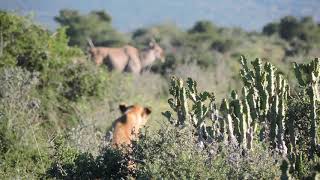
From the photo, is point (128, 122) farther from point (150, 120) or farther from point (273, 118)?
point (273, 118)

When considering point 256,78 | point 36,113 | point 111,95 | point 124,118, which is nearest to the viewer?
point 256,78

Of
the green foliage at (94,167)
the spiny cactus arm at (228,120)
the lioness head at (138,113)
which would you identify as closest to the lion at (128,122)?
the lioness head at (138,113)

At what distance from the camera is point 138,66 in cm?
2759

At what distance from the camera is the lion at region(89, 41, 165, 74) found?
2625cm

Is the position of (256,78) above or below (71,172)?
above

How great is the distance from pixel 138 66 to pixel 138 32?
22.7 meters

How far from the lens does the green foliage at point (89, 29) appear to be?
131 ft

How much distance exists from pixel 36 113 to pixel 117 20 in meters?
33.1

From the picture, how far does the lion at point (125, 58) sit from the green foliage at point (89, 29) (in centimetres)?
1025

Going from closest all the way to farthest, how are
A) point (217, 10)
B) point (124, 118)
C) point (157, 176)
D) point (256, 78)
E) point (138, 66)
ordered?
point (157, 176) → point (256, 78) → point (124, 118) → point (138, 66) → point (217, 10)

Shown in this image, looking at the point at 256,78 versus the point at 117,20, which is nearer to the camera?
the point at 256,78

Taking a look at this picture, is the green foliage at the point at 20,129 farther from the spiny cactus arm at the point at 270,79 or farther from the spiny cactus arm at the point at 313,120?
the spiny cactus arm at the point at 313,120

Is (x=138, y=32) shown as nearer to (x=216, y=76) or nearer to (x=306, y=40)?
(x=306, y=40)

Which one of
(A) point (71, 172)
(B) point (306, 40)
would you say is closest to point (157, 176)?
(A) point (71, 172)
